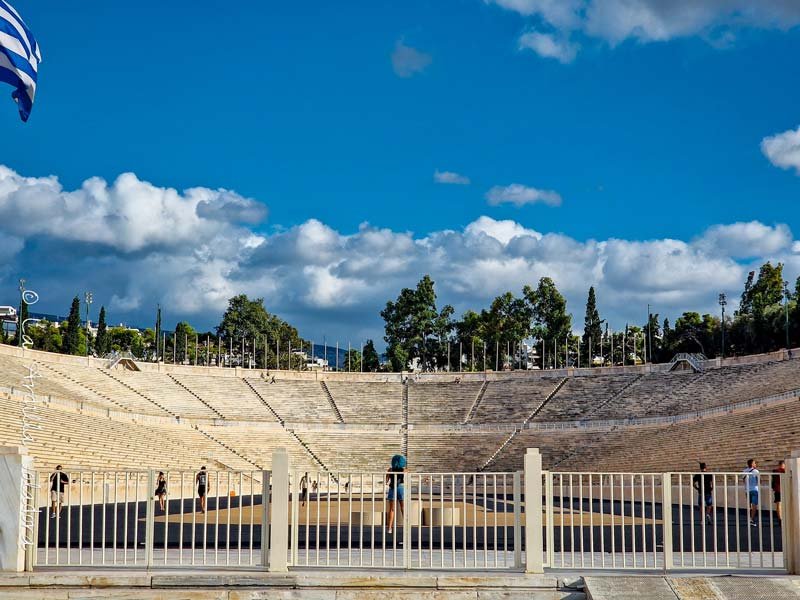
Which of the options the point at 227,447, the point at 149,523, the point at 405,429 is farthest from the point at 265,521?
the point at 405,429

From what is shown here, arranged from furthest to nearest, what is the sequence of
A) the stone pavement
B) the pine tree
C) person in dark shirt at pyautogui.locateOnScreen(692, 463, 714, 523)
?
the pine tree < person in dark shirt at pyautogui.locateOnScreen(692, 463, 714, 523) < the stone pavement

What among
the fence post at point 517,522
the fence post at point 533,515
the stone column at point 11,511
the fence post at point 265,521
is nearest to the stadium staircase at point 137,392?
the stone column at point 11,511

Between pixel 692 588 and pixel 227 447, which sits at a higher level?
pixel 227 447

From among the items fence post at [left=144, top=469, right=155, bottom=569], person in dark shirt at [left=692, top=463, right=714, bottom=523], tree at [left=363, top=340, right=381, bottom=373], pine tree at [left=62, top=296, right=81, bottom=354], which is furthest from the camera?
tree at [left=363, top=340, right=381, bottom=373]

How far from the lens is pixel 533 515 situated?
36.9 ft

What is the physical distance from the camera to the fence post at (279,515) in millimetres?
11117

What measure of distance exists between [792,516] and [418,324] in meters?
78.4

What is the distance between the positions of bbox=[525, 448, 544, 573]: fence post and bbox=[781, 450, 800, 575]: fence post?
2.82m

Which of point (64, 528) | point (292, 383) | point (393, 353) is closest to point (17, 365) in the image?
point (292, 383)

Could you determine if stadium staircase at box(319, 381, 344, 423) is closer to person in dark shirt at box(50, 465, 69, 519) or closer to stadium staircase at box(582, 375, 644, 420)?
stadium staircase at box(582, 375, 644, 420)

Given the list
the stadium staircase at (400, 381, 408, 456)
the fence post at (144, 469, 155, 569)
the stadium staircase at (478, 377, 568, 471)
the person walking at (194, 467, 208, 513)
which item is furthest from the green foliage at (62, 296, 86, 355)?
the fence post at (144, 469, 155, 569)

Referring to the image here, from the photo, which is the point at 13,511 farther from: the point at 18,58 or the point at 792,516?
the point at 792,516

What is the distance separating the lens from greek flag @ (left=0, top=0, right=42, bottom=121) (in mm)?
13227

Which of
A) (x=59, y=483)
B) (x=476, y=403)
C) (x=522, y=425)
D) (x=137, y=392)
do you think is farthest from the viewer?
(x=476, y=403)
